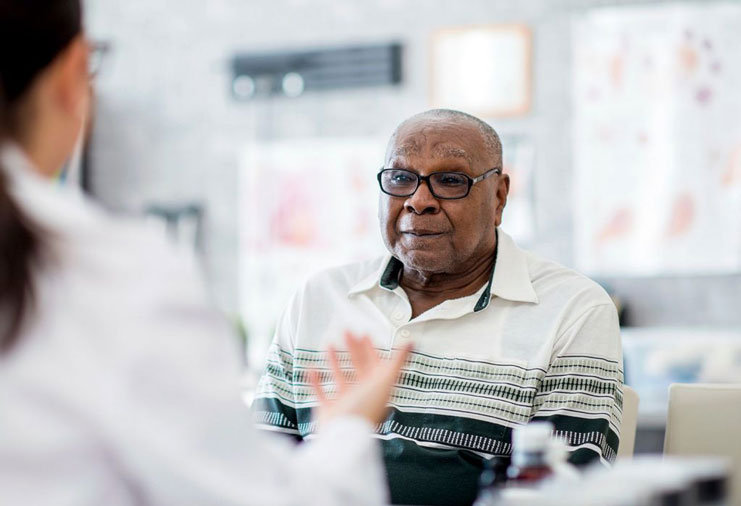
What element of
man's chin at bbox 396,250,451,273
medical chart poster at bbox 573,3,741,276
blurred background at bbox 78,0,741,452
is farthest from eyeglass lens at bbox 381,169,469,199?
Answer: medical chart poster at bbox 573,3,741,276

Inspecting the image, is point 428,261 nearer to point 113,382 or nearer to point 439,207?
point 439,207

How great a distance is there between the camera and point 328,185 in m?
4.09

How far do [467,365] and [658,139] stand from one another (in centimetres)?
224

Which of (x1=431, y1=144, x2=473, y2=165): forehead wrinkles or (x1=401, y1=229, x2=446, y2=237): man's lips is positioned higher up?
(x1=431, y1=144, x2=473, y2=165): forehead wrinkles

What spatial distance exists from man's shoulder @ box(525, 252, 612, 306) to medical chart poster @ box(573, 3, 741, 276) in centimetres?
190

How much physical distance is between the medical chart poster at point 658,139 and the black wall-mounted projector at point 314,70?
77cm

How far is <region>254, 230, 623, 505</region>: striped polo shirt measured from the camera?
5.55ft

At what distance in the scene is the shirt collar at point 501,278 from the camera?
186cm

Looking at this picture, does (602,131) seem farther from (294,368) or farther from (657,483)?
(657,483)

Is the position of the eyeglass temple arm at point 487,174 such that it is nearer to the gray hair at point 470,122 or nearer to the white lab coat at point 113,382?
the gray hair at point 470,122

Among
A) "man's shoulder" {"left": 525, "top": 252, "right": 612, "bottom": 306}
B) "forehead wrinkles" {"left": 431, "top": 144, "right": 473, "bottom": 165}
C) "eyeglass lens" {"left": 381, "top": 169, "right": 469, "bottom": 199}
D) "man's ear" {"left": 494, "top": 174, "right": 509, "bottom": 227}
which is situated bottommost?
"man's shoulder" {"left": 525, "top": 252, "right": 612, "bottom": 306}

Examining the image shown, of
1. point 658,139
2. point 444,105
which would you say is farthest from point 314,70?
point 658,139

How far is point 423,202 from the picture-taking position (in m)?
1.90

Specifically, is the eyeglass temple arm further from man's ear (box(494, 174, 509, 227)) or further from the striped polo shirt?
the striped polo shirt
